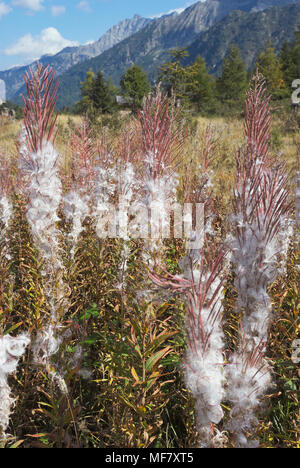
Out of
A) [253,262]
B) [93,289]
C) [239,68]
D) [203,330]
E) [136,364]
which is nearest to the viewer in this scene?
[203,330]

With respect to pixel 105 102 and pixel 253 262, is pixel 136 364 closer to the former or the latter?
pixel 253 262

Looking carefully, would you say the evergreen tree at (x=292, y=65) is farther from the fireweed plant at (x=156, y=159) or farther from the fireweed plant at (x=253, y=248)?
the fireweed plant at (x=253, y=248)

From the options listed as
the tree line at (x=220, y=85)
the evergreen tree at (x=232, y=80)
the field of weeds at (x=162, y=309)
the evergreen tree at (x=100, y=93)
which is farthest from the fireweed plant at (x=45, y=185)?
the evergreen tree at (x=232, y=80)

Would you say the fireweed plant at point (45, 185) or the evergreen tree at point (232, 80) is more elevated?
the evergreen tree at point (232, 80)

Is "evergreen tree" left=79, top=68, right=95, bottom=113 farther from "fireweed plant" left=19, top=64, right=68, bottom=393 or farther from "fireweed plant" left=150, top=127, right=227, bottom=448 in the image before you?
"fireweed plant" left=150, top=127, right=227, bottom=448

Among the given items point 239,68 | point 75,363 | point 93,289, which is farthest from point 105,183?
point 239,68

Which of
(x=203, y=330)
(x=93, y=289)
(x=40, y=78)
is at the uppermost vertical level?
(x=40, y=78)

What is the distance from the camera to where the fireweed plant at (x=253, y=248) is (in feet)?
3.87

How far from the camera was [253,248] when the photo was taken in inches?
47.2

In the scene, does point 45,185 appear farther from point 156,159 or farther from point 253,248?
point 253,248

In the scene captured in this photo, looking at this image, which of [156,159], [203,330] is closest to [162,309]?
[203,330]

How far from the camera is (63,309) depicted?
5.83 ft

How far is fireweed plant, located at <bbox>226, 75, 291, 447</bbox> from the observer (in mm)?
1181

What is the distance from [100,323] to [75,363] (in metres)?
0.48
